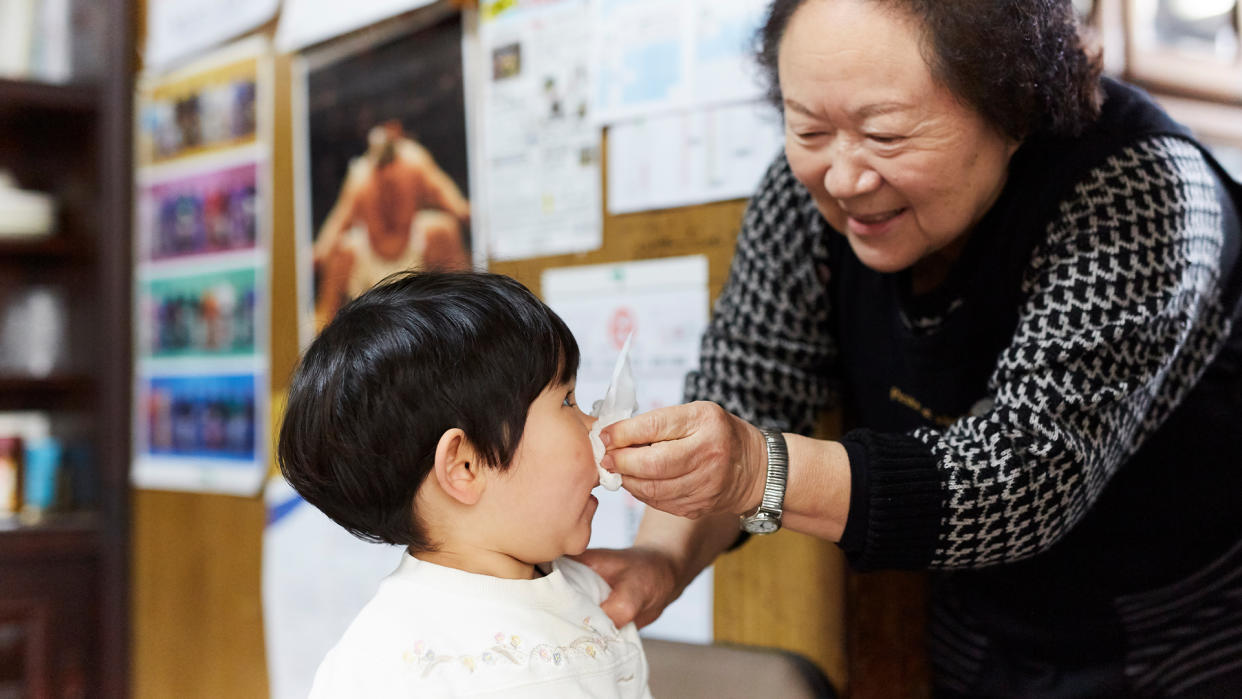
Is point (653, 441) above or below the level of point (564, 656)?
above

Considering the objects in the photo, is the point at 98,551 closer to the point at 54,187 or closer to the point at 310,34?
the point at 54,187

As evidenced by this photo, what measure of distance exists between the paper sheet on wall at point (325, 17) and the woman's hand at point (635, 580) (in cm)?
131

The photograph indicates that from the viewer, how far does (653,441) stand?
875mm

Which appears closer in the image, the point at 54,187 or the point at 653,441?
the point at 653,441

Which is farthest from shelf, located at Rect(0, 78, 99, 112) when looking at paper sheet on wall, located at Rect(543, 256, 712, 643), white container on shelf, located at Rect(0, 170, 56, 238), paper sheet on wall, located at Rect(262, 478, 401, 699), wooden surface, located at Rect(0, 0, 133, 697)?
paper sheet on wall, located at Rect(543, 256, 712, 643)

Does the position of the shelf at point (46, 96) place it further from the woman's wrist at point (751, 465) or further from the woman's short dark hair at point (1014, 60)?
the woman's wrist at point (751, 465)

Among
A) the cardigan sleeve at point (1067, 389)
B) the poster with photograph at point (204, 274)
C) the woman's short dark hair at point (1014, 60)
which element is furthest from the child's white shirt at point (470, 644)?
the poster with photograph at point (204, 274)

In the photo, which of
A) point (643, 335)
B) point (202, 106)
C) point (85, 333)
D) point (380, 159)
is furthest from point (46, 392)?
point (643, 335)

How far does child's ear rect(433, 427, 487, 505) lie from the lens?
883 millimetres

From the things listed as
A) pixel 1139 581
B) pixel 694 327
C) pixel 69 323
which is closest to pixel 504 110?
pixel 694 327

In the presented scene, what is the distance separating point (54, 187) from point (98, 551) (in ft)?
3.49

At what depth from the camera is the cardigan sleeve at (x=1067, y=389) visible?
3.13ft

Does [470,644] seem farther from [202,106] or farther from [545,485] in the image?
[202,106]

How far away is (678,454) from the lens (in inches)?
33.8
